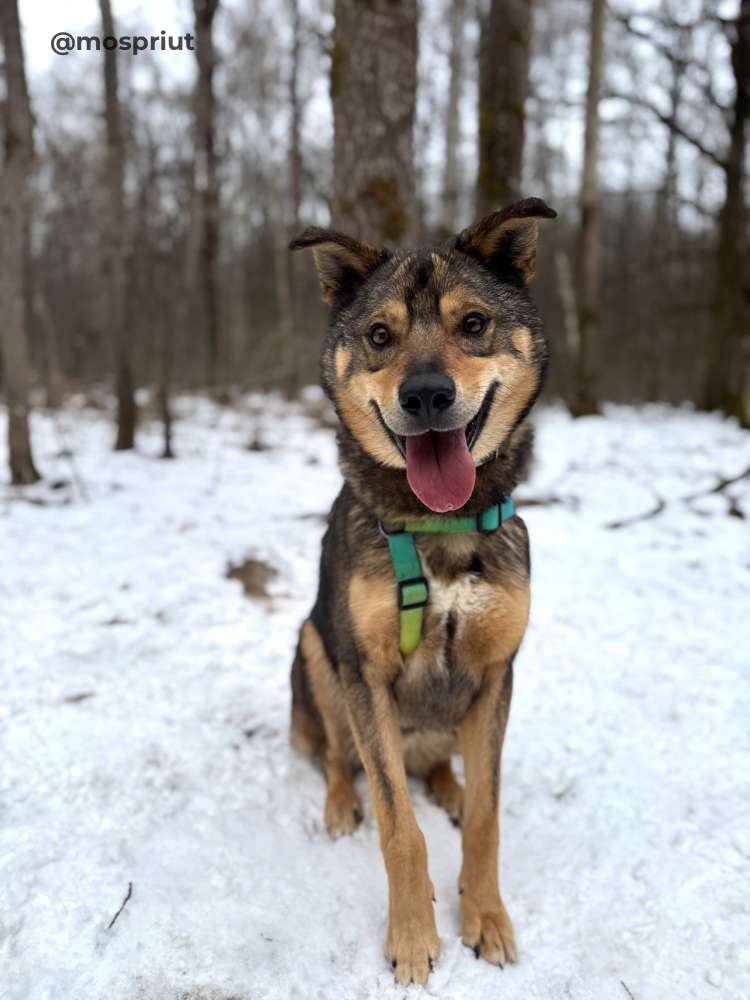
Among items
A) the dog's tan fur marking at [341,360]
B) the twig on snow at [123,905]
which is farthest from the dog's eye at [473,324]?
the twig on snow at [123,905]

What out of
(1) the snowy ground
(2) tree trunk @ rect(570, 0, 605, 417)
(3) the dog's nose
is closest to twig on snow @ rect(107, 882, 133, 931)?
(1) the snowy ground

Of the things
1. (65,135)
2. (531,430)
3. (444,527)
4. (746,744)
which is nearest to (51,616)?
(444,527)

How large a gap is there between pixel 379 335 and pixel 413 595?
98 cm

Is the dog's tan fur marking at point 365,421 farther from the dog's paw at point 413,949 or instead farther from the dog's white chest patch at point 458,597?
the dog's paw at point 413,949

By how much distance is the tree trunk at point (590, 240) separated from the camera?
11625mm

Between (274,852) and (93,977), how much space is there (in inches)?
30.9

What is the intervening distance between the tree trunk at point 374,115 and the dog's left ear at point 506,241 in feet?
9.21

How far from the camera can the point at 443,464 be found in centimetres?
229

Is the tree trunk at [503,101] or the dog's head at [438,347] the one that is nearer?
the dog's head at [438,347]

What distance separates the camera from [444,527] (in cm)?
239

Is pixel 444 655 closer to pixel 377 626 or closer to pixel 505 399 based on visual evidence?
pixel 377 626

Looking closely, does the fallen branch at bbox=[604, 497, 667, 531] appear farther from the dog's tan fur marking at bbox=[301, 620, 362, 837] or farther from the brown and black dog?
the dog's tan fur marking at bbox=[301, 620, 362, 837]

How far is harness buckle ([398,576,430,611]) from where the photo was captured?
7.54ft

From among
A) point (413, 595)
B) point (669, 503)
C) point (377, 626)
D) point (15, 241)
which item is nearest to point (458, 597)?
point (413, 595)
